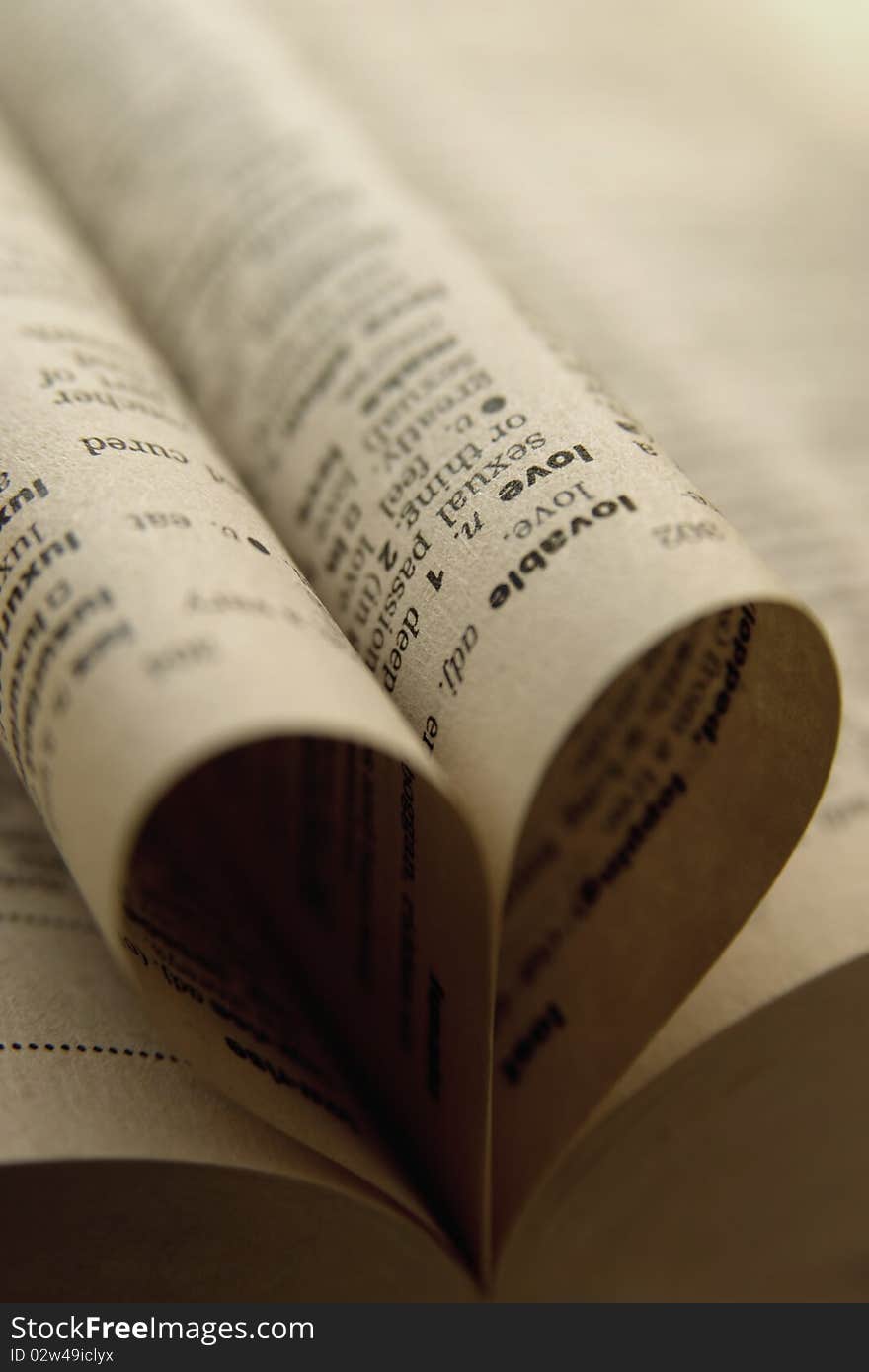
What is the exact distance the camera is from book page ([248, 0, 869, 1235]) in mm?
375

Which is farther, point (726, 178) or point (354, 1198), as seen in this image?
point (726, 178)

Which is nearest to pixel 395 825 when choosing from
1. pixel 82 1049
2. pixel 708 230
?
pixel 82 1049

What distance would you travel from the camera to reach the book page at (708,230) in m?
0.37

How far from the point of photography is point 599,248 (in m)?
0.59

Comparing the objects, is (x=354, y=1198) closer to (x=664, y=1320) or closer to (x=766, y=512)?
(x=664, y=1320)

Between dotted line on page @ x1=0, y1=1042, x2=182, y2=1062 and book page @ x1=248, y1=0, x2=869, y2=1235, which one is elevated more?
book page @ x1=248, y1=0, x2=869, y2=1235

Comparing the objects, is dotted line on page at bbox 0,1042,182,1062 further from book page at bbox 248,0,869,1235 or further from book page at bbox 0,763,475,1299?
book page at bbox 248,0,869,1235

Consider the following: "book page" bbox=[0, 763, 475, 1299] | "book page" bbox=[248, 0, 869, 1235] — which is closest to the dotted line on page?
"book page" bbox=[0, 763, 475, 1299]

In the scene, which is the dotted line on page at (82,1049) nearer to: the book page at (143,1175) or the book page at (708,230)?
the book page at (143,1175)

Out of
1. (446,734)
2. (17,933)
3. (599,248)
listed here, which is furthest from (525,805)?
(599,248)

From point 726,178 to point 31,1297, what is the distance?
0.57 metres

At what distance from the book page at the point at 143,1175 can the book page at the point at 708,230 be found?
0.08m

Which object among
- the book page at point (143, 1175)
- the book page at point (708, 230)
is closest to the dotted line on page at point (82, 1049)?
the book page at point (143, 1175)

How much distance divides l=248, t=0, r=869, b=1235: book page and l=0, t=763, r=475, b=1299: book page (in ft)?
0.26
